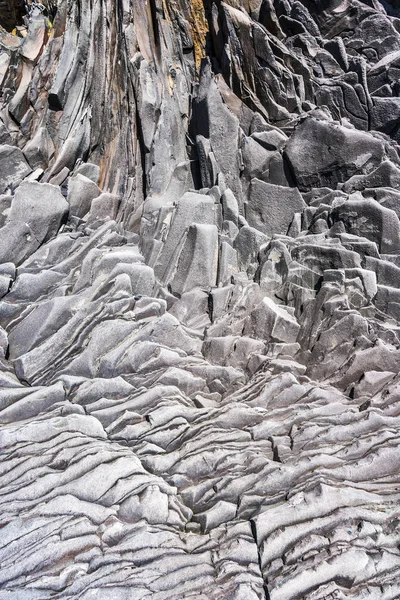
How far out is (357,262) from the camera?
1184 centimetres

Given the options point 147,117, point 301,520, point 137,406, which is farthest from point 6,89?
point 301,520

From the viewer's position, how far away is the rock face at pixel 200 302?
6746 millimetres

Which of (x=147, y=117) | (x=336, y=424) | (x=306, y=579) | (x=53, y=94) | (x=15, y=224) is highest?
(x=53, y=94)

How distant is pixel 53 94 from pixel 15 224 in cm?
611

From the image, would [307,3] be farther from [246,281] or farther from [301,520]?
[301,520]

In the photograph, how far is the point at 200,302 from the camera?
38.9 feet

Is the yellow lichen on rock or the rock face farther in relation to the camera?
the yellow lichen on rock

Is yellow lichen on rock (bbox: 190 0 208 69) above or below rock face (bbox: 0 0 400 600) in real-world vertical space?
above

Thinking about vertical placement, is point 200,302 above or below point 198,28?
below

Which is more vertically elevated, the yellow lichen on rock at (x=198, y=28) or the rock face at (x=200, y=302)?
the yellow lichen on rock at (x=198, y=28)

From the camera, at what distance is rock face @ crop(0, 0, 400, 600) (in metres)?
6.75

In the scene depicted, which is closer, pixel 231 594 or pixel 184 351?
pixel 231 594

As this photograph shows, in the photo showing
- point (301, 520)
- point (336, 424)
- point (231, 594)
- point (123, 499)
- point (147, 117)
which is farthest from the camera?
point (147, 117)

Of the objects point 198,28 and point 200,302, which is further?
point 198,28
